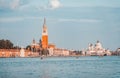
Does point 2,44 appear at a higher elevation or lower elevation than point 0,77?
higher

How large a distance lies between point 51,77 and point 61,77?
1.22 m

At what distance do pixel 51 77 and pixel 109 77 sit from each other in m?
6.99

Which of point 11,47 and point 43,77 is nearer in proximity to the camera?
point 43,77

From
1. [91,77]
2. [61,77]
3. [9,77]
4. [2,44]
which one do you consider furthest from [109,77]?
[2,44]

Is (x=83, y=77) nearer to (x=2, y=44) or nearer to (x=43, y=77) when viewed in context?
(x=43, y=77)

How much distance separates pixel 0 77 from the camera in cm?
4434

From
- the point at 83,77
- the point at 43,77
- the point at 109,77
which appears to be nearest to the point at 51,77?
the point at 43,77

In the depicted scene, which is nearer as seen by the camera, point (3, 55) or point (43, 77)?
point (43, 77)

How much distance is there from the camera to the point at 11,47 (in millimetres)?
191875

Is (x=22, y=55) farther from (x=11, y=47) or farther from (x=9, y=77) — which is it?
(x=9, y=77)

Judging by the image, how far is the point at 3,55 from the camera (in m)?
193

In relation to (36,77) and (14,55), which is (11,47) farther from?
(36,77)

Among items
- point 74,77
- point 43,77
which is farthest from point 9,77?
point 74,77

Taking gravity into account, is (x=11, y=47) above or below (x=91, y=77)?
above
